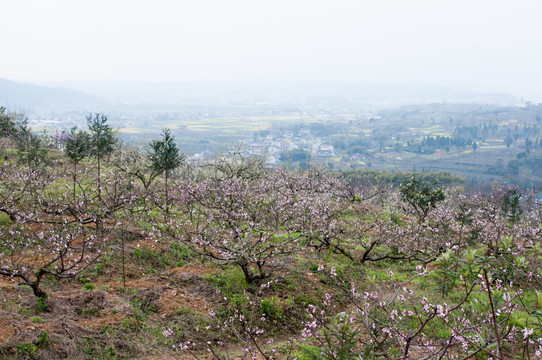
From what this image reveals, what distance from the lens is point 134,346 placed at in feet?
23.7

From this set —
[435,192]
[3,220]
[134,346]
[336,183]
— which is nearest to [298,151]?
[336,183]

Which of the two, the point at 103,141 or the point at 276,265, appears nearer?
the point at 276,265

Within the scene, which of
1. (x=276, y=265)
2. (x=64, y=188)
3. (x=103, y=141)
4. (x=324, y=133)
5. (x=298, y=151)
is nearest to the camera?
(x=276, y=265)

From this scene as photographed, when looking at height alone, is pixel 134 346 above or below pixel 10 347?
below

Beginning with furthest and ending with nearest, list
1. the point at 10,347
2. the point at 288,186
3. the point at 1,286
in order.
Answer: the point at 288,186, the point at 1,286, the point at 10,347

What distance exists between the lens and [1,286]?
8.80 m

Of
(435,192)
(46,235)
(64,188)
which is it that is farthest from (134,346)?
(435,192)

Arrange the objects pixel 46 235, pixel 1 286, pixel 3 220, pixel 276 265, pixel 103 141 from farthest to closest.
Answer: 1. pixel 103 141
2. pixel 3 220
3. pixel 46 235
4. pixel 276 265
5. pixel 1 286

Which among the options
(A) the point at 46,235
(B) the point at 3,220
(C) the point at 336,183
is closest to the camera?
(A) the point at 46,235

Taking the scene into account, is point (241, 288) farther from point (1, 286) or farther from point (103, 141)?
point (103, 141)

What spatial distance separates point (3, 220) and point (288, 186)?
13.8 meters

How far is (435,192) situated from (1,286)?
1692 cm

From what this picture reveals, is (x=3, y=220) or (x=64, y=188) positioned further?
(x=64, y=188)

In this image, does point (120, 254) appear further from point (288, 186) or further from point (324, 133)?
point (324, 133)
